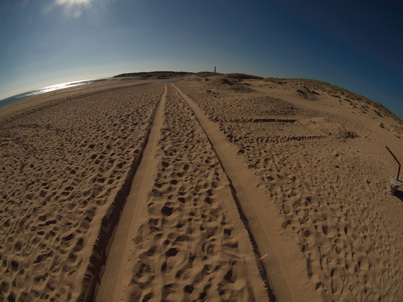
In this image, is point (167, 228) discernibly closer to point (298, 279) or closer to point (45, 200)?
point (298, 279)

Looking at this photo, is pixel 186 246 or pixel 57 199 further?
pixel 57 199

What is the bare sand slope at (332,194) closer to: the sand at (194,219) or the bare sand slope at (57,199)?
the sand at (194,219)

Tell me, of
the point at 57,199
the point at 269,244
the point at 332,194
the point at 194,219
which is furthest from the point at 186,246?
the point at 332,194

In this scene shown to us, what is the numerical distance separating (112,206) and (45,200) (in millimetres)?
2422

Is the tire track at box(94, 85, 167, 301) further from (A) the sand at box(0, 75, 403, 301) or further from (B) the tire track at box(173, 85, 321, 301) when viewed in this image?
(B) the tire track at box(173, 85, 321, 301)

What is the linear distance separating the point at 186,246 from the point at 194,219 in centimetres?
76

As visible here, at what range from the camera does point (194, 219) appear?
4949mm

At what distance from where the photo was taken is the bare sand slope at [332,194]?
4.39 meters

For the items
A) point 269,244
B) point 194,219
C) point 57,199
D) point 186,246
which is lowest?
point 269,244

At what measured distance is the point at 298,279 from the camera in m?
4.05

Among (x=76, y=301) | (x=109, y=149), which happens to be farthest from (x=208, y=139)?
(x=76, y=301)

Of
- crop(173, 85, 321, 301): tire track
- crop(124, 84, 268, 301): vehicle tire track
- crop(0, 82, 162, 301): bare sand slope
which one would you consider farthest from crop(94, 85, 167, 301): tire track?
crop(173, 85, 321, 301): tire track

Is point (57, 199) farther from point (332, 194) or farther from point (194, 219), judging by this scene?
point (332, 194)

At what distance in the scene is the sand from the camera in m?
3.84
